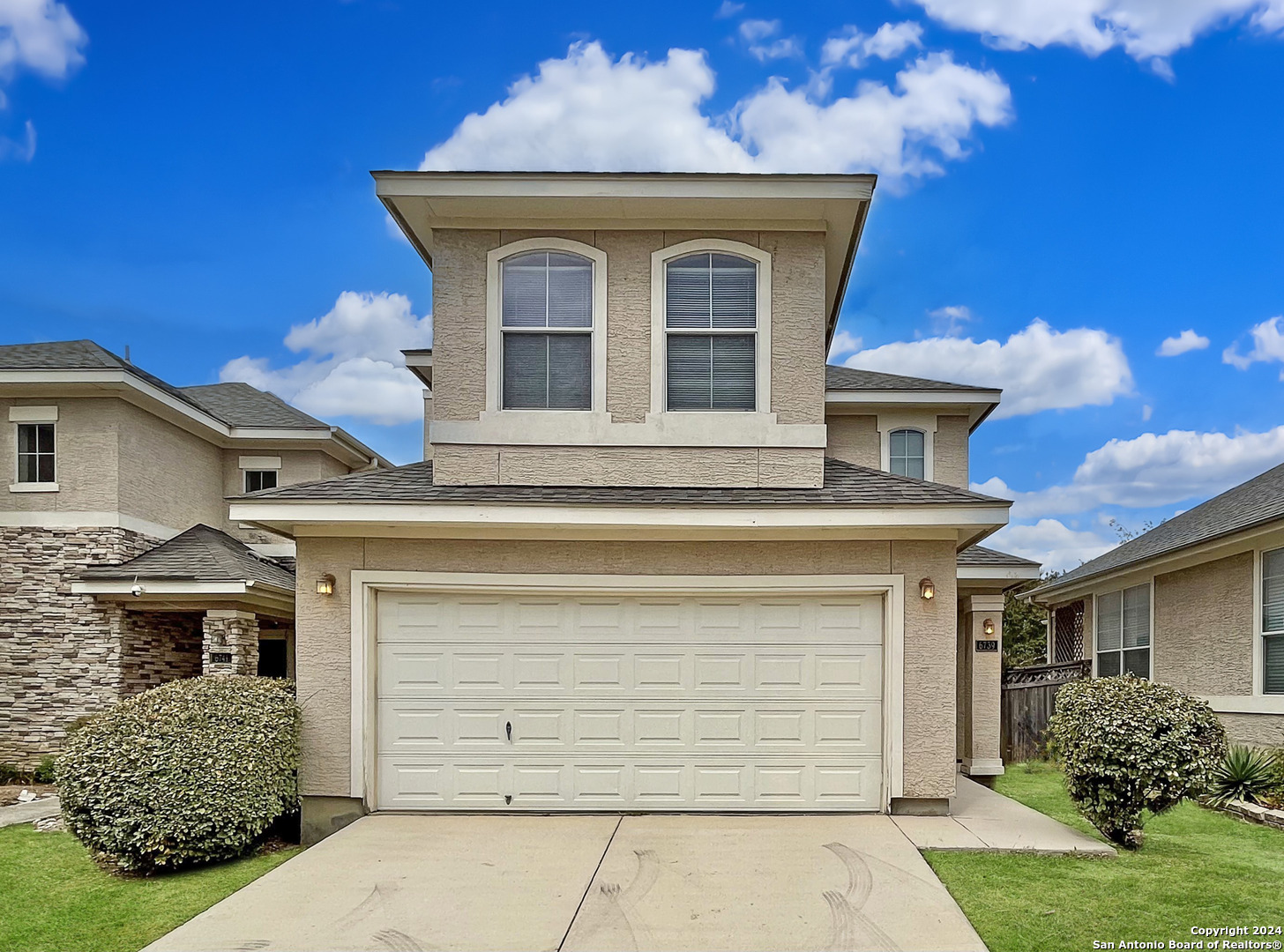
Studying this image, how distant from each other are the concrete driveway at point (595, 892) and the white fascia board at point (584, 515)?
2.72m

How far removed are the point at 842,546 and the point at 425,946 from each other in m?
5.05

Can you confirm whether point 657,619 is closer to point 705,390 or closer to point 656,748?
point 656,748

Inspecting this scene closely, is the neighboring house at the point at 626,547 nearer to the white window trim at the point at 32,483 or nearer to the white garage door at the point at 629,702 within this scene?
the white garage door at the point at 629,702

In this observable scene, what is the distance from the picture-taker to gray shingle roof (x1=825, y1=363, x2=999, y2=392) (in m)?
14.7

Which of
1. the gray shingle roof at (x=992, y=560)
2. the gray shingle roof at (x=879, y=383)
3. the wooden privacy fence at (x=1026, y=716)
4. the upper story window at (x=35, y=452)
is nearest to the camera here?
the gray shingle roof at (x=992, y=560)

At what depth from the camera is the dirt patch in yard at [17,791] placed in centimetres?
1177

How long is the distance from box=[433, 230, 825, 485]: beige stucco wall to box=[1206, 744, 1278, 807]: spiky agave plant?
5991mm

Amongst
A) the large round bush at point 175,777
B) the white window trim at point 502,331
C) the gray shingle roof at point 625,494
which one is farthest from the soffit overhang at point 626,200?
the large round bush at point 175,777

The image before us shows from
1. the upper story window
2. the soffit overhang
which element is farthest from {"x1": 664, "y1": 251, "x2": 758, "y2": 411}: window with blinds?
the upper story window

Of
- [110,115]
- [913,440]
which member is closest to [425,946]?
[913,440]

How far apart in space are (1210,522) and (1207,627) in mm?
1504

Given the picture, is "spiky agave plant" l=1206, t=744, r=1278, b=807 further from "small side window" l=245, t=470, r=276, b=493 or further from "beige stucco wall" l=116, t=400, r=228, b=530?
"small side window" l=245, t=470, r=276, b=493

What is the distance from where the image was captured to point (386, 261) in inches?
808

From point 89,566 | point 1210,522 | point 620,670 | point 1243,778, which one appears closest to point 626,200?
point 620,670
